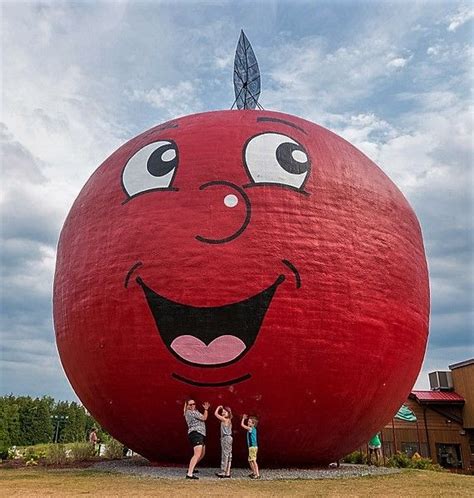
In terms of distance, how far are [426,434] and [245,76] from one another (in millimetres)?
15685

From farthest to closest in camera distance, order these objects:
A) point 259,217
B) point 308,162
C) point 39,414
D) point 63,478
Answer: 1. point 39,414
2. point 308,162
3. point 259,217
4. point 63,478

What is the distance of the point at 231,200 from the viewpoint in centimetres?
906

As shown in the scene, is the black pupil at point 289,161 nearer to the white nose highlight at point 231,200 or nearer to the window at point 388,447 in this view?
the white nose highlight at point 231,200

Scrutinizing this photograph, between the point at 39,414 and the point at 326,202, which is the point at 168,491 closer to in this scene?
the point at 326,202

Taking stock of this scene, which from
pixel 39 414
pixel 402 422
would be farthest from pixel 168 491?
pixel 39 414

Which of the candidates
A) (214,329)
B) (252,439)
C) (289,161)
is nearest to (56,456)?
(252,439)

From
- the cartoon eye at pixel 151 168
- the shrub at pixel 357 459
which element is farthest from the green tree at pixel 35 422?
the cartoon eye at pixel 151 168

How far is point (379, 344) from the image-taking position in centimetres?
920

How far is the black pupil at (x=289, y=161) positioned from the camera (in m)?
9.52

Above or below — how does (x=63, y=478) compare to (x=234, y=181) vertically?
below

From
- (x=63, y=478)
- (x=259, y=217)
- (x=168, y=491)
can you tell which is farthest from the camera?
(x=259, y=217)

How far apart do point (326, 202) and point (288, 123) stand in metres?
1.98

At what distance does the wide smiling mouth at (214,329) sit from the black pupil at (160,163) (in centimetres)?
238

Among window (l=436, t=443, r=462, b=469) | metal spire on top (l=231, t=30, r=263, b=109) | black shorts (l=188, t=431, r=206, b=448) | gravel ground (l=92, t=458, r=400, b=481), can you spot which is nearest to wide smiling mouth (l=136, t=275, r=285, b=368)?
black shorts (l=188, t=431, r=206, b=448)
